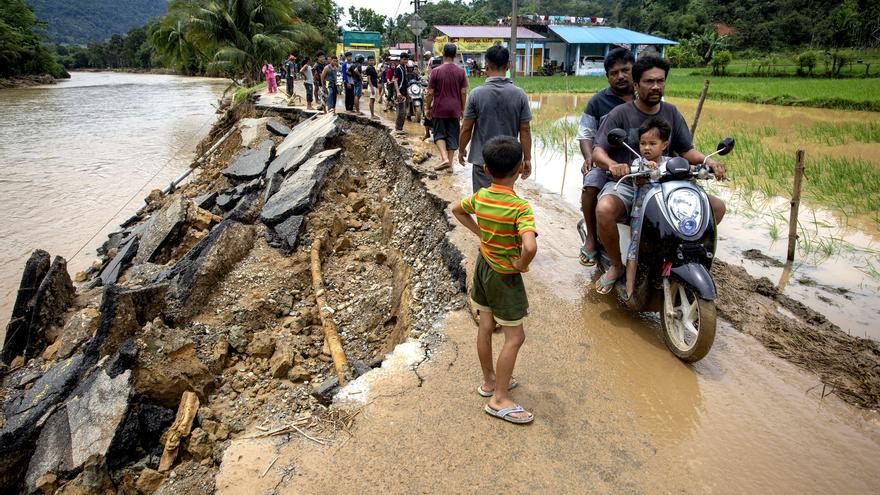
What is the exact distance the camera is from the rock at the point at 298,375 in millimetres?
4164

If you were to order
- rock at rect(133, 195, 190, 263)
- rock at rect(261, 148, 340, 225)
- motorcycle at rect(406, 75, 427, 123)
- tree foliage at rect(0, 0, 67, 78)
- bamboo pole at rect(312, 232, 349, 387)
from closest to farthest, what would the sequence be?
1. bamboo pole at rect(312, 232, 349, 387)
2. rock at rect(261, 148, 340, 225)
3. rock at rect(133, 195, 190, 263)
4. motorcycle at rect(406, 75, 427, 123)
5. tree foliage at rect(0, 0, 67, 78)

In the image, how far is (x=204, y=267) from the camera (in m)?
5.23

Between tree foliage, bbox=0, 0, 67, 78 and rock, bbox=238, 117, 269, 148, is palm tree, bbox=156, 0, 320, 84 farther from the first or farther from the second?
tree foliage, bbox=0, 0, 67, 78

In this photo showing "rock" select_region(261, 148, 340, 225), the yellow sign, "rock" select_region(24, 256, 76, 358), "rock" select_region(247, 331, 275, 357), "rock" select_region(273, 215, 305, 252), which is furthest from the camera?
the yellow sign

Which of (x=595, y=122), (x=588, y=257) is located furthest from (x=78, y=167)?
(x=588, y=257)

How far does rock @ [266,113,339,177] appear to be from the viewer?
8.33 metres

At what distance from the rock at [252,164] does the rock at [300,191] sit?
74.9 inches

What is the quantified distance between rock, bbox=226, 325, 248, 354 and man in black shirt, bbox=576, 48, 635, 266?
3163 mm

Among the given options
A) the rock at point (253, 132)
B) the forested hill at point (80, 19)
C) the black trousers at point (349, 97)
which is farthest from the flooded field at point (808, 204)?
the forested hill at point (80, 19)

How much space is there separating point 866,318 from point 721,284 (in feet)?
3.75

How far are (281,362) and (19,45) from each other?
5512 centimetres

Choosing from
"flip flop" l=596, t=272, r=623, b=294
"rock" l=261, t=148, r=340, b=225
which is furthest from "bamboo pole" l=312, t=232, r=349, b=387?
"flip flop" l=596, t=272, r=623, b=294

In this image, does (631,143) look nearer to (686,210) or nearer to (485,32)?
(686,210)

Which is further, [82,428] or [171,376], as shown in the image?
[171,376]
